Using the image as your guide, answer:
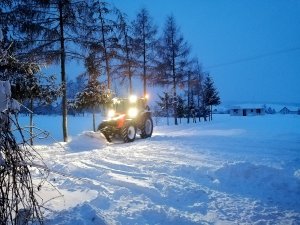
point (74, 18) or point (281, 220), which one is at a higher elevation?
point (74, 18)

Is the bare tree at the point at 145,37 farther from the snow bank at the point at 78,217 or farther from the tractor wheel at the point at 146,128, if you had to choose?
the snow bank at the point at 78,217

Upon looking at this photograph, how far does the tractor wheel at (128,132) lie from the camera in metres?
15.2

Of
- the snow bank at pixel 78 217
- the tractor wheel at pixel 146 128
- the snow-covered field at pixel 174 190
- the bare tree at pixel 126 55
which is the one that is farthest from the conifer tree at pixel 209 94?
the snow bank at pixel 78 217

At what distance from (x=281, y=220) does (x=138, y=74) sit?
22499 mm

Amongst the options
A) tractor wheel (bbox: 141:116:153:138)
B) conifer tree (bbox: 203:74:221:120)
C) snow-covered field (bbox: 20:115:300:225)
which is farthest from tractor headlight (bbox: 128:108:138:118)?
conifer tree (bbox: 203:74:221:120)

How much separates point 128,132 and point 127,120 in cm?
56

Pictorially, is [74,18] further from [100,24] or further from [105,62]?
[105,62]

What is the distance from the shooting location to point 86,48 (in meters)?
17.0

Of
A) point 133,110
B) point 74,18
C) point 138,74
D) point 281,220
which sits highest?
point 74,18

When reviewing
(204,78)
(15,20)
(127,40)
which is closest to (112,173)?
(15,20)

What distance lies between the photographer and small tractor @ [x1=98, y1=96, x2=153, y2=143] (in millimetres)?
15273

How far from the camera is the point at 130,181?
23.2ft

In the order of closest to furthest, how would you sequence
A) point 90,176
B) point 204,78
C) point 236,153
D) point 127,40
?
point 90,176 < point 236,153 < point 127,40 < point 204,78

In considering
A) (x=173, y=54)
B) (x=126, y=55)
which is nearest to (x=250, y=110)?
(x=173, y=54)
